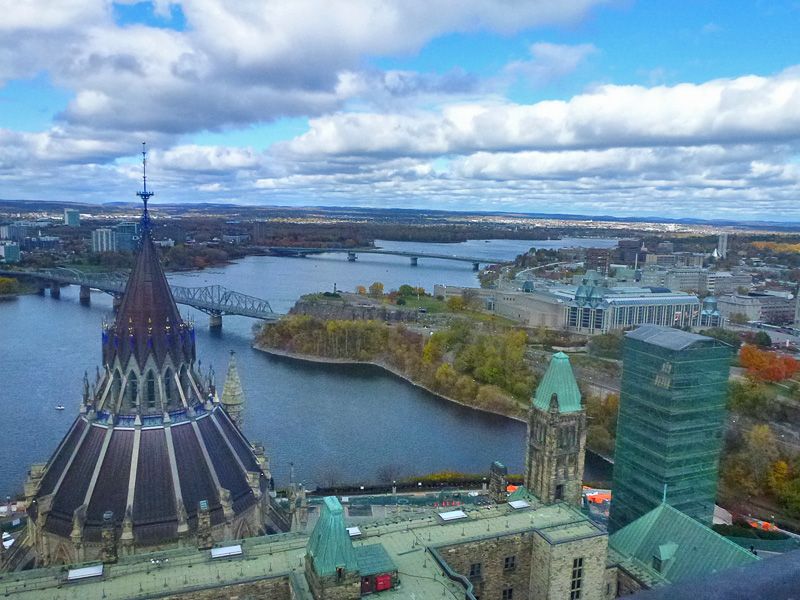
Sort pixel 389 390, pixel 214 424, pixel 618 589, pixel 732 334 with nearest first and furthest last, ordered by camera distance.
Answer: pixel 214 424, pixel 618 589, pixel 389 390, pixel 732 334

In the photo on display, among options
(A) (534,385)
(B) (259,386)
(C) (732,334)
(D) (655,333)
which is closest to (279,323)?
(B) (259,386)

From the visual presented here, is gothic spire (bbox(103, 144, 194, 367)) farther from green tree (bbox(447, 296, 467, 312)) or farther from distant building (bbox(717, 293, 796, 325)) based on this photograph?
distant building (bbox(717, 293, 796, 325))

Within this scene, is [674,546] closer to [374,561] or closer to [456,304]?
[374,561]

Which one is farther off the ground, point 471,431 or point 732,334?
point 732,334

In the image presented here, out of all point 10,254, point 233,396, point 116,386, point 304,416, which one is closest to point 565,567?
point 116,386

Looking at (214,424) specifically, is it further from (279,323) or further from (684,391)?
(279,323)

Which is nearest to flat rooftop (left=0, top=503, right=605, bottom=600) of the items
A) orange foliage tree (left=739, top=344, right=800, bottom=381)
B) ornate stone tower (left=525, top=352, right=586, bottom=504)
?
ornate stone tower (left=525, top=352, right=586, bottom=504)
